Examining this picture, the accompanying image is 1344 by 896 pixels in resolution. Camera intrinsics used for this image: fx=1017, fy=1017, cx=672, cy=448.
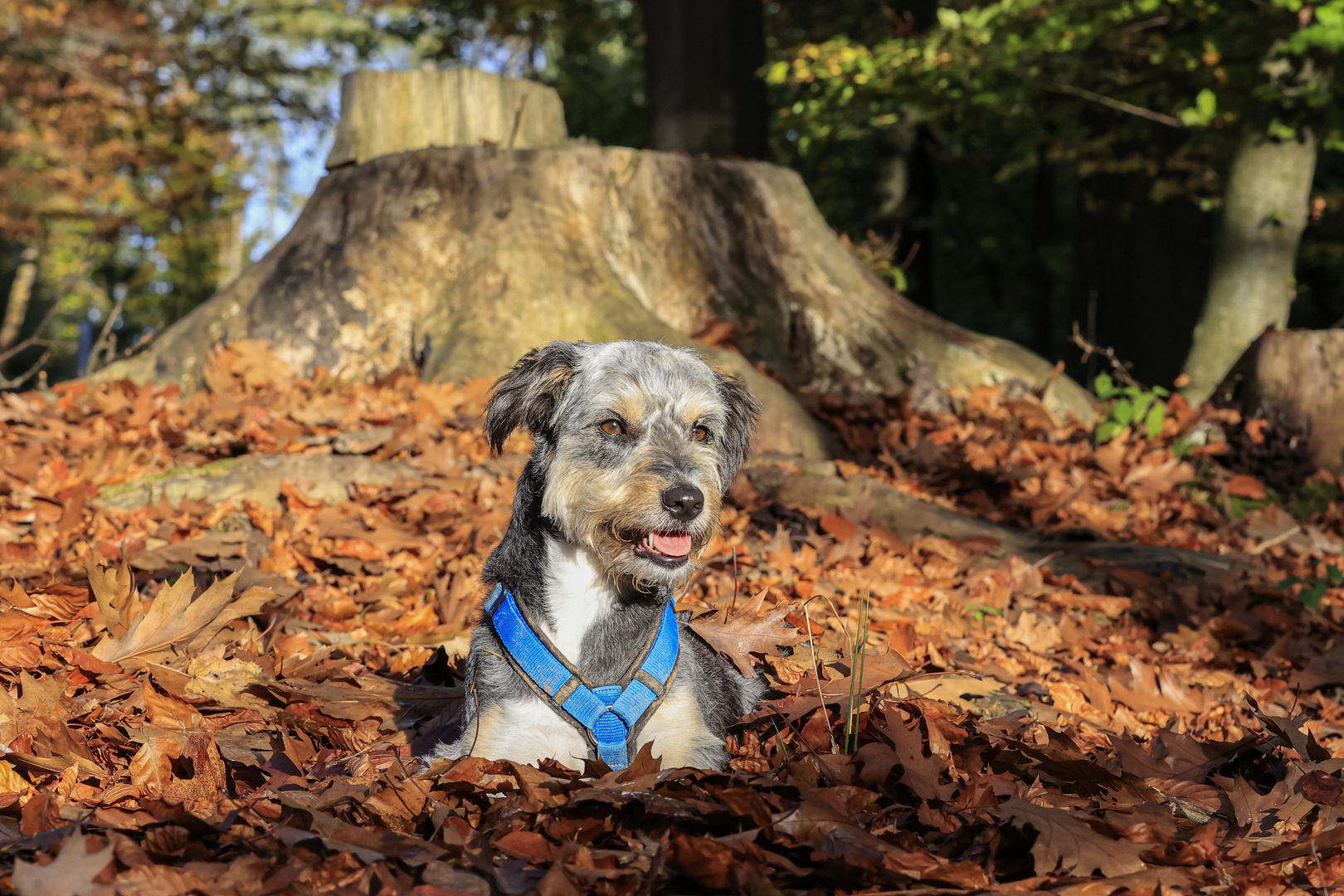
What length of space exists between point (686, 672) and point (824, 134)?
1505 centimetres

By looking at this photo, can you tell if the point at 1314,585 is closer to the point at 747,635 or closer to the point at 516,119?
the point at 747,635

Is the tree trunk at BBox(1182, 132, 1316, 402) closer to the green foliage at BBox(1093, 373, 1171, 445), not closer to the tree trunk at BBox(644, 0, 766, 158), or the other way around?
the green foliage at BBox(1093, 373, 1171, 445)

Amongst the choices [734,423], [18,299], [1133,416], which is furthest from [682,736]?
[18,299]

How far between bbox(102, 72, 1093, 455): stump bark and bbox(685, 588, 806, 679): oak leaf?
15.1 ft

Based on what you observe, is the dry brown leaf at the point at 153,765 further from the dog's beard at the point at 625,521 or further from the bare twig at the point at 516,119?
the bare twig at the point at 516,119

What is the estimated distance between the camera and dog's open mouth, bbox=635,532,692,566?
12.5ft

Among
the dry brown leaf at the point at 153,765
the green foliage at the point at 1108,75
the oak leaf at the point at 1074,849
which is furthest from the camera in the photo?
the green foliage at the point at 1108,75

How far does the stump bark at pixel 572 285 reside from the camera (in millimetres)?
9703

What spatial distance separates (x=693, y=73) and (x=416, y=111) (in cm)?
524

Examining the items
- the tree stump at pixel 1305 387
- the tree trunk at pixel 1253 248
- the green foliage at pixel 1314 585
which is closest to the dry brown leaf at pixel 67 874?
the green foliage at pixel 1314 585

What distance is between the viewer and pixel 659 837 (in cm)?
300

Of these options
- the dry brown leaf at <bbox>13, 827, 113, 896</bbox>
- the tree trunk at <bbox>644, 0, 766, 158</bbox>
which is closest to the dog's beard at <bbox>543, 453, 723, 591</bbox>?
the dry brown leaf at <bbox>13, 827, 113, 896</bbox>

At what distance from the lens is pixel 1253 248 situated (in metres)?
12.6

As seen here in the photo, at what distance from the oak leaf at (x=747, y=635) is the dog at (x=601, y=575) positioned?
0.07 meters
